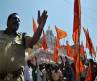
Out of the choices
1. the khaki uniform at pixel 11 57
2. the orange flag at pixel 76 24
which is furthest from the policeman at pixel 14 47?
the orange flag at pixel 76 24

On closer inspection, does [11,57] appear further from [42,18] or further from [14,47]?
[42,18]

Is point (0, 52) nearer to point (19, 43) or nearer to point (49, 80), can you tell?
point (19, 43)

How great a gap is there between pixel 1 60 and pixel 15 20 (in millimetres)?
515

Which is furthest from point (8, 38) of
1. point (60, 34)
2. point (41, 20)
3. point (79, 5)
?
point (60, 34)

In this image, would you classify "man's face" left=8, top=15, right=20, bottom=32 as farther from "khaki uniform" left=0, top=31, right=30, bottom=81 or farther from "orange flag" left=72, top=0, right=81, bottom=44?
"orange flag" left=72, top=0, right=81, bottom=44

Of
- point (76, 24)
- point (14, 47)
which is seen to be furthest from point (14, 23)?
point (76, 24)

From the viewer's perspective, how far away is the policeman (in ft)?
15.1

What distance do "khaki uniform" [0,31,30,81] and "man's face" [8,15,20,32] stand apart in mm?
119

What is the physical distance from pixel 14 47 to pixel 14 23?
29 cm

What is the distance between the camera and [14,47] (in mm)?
4648

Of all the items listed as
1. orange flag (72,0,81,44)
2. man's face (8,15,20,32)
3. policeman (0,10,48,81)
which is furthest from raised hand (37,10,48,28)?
orange flag (72,0,81,44)

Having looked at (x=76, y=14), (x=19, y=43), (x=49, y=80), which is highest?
(x=76, y=14)

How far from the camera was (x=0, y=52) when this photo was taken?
462 centimetres

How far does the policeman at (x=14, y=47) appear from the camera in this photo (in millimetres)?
4590
